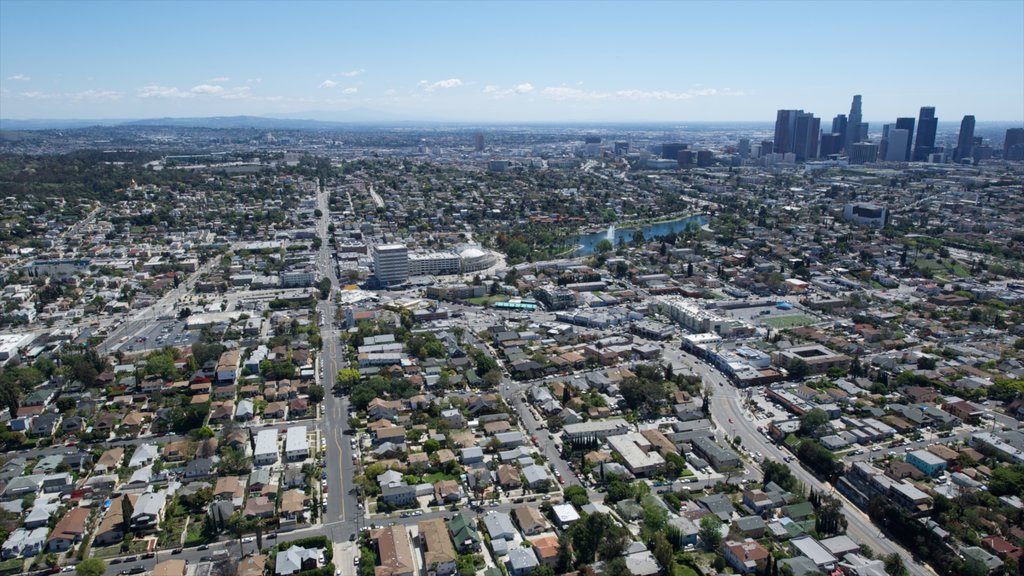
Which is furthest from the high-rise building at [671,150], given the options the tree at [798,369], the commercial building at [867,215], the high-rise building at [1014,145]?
the tree at [798,369]

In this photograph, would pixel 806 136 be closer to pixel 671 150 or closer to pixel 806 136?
pixel 806 136

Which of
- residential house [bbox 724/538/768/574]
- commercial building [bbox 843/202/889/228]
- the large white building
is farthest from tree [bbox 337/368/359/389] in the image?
commercial building [bbox 843/202/889/228]

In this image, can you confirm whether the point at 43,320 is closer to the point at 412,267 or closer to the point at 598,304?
the point at 412,267

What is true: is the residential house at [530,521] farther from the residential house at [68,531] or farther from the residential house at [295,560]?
the residential house at [68,531]

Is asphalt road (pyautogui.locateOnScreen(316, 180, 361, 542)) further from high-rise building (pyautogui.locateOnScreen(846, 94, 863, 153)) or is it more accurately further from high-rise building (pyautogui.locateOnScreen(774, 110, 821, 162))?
high-rise building (pyautogui.locateOnScreen(846, 94, 863, 153))

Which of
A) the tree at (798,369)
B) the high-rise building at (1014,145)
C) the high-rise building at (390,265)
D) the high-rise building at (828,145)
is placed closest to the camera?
the tree at (798,369)
